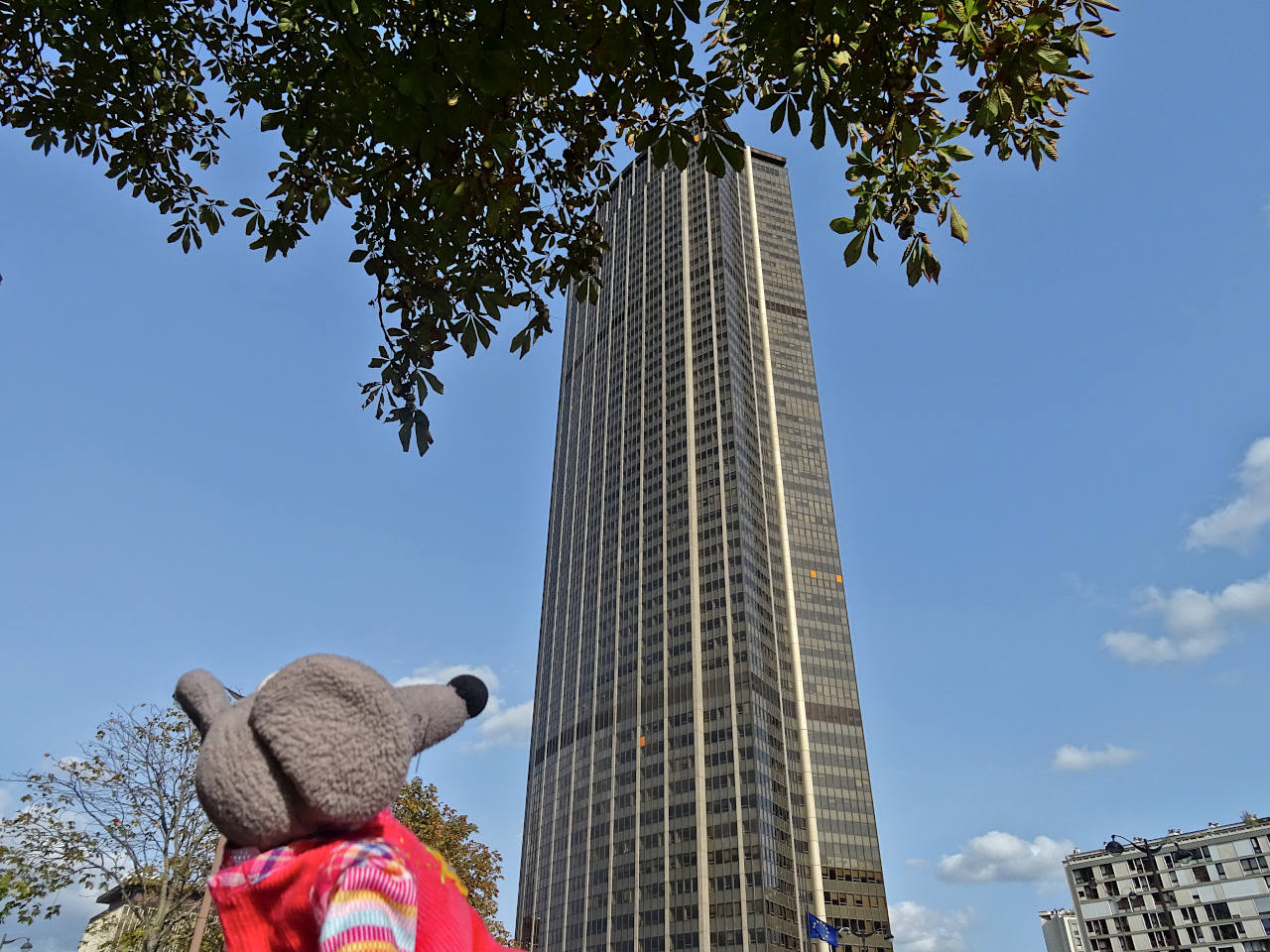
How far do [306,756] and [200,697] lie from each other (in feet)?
2.13

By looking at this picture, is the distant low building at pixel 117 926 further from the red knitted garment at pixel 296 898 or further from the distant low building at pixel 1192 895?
the distant low building at pixel 1192 895

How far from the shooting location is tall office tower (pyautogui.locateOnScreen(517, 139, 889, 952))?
70.8 m

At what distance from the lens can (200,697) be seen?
228 cm

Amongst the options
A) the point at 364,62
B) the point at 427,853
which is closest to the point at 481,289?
the point at 364,62

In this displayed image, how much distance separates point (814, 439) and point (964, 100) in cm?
9620

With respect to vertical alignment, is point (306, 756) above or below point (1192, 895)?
below

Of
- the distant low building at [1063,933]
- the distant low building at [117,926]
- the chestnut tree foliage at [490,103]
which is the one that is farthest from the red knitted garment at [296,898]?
the distant low building at [1063,933]

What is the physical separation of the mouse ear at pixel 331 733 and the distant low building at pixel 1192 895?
260 feet

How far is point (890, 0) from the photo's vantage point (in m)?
3.38

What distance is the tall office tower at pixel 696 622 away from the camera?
7075 centimetres

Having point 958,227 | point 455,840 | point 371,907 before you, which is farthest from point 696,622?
point 371,907

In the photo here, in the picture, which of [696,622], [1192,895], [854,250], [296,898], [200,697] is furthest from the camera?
[696,622]

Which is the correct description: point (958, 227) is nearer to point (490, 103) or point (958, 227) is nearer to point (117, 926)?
point (490, 103)

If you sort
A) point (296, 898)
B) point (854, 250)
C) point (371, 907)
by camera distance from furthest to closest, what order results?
point (854, 250)
point (296, 898)
point (371, 907)
